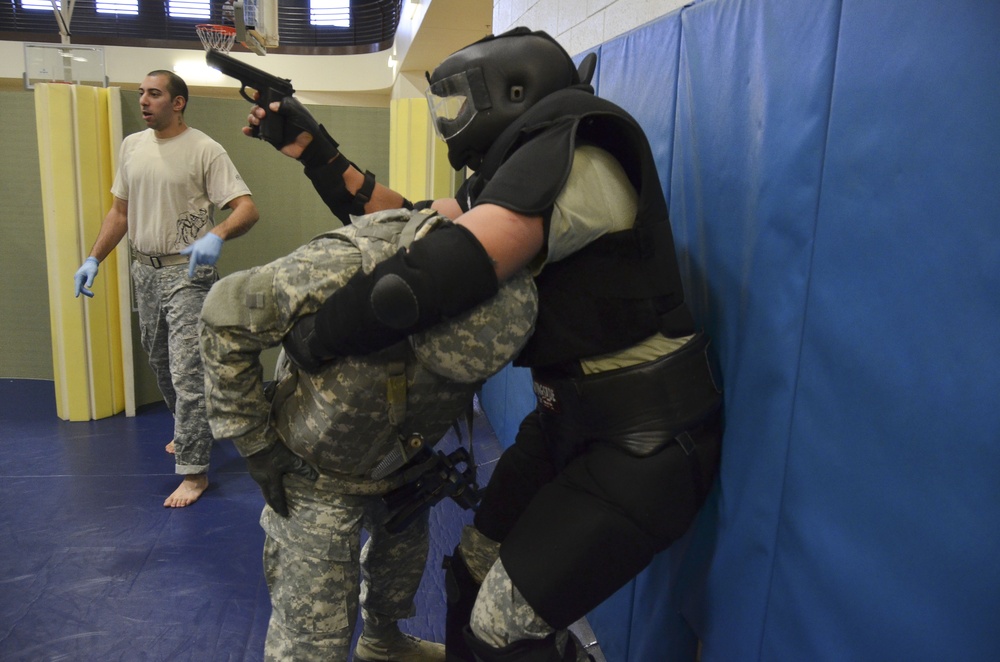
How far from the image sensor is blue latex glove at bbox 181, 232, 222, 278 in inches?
94.8

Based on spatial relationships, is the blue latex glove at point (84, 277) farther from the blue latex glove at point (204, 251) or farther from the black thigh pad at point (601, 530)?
the black thigh pad at point (601, 530)

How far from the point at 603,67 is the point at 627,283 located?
38.2 inches

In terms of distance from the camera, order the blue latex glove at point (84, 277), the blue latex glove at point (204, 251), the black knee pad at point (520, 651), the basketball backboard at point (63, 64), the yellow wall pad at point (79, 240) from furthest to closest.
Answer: the basketball backboard at point (63, 64)
the yellow wall pad at point (79, 240)
the blue latex glove at point (84, 277)
the blue latex glove at point (204, 251)
the black knee pad at point (520, 651)

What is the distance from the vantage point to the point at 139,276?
9.59 ft

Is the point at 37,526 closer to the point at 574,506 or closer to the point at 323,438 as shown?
the point at 323,438

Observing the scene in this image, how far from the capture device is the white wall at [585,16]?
66.3 inches

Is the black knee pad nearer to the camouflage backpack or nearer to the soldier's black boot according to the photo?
the soldier's black boot

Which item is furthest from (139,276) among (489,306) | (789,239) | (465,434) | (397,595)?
(789,239)

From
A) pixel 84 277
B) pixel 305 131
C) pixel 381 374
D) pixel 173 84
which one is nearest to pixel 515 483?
pixel 381 374

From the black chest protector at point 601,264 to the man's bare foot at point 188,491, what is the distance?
6.76 feet

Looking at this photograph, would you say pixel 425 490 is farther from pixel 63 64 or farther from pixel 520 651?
pixel 63 64

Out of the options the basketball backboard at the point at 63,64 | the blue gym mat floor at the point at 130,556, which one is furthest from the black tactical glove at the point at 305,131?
the basketball backboard at the point at 63,64

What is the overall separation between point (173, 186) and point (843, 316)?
8.76 ft

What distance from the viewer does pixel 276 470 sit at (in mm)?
1324
